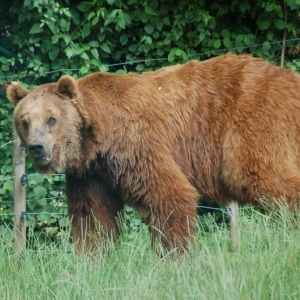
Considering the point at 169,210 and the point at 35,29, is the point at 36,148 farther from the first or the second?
the point at 35,29

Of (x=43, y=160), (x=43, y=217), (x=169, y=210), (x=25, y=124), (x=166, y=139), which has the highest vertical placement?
(x=25, y=124)

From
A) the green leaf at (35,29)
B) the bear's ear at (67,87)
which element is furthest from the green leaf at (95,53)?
the bear's ear at (67,87)

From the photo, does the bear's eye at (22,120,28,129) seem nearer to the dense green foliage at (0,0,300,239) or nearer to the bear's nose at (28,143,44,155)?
the bear's nose at (28,143,44,155)

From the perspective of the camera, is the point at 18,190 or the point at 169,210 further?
the point at 18,190

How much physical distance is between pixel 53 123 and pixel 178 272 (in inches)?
81.9

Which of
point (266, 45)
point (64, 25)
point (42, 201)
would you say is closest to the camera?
point (42, 201)

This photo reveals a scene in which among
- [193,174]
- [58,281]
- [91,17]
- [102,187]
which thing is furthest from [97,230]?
[91,17]

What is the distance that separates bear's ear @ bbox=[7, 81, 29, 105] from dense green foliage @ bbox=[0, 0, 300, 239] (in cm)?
165

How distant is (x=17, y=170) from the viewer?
25.0ft

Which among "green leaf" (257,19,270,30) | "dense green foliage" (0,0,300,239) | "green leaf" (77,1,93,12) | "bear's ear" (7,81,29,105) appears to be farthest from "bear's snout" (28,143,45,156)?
"green leaf" (257,19,270,30)

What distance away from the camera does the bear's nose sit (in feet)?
21.7

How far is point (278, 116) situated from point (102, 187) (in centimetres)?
→ 147

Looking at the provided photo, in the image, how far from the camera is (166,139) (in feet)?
22.9

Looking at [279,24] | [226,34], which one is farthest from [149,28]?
[279,24]
